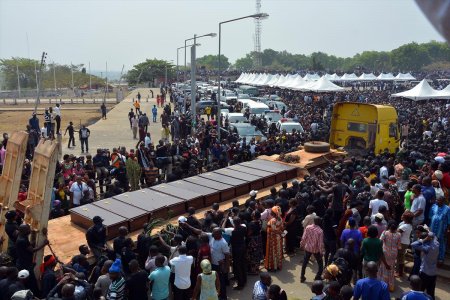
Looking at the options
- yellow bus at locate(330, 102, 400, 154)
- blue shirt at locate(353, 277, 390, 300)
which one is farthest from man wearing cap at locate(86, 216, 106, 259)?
yellow bus at locate(330, 102, 400, 154)

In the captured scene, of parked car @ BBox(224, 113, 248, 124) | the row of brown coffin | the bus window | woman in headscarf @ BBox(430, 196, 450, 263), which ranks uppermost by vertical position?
the bus window

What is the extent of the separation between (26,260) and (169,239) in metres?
2.45

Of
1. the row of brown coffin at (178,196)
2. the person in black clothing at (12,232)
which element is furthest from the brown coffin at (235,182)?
the person in black clothing at (12,232)

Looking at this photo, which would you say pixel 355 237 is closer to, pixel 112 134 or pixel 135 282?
pixel 135 282

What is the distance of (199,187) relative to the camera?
36.6 ft

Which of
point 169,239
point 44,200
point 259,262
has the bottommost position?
point 259,262

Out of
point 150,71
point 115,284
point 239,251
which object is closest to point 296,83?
point 239,251

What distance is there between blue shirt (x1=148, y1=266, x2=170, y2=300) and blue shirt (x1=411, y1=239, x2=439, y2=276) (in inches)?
A: 158

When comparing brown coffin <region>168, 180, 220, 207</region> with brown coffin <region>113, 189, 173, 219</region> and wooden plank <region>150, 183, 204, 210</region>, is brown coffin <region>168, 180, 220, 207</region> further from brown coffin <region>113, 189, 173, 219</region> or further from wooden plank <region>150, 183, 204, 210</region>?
brown coffin <region>113, 189, 173, 219</region>

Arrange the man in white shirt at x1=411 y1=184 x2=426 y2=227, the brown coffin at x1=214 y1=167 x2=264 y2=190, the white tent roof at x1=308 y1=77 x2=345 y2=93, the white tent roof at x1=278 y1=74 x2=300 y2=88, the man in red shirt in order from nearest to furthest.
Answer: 1. the man in red shirt
2. the man in white shirt at x1=411 y1=184 x2=426 y2=227
3. the brown coffin at x1=214 y1=167 x2=264 y2=190
4. the white tent roof at x1=308 y1=77 x2=345 y2=93
5. the white tent roof at x1=278 y1=74 x2=300 y2=88

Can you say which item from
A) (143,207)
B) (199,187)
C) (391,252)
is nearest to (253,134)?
(199,187)

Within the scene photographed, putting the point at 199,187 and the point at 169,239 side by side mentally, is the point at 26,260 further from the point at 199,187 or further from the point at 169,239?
the point at 199,187

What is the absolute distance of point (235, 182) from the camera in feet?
38.0

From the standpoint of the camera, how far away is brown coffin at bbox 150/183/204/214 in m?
10.1
